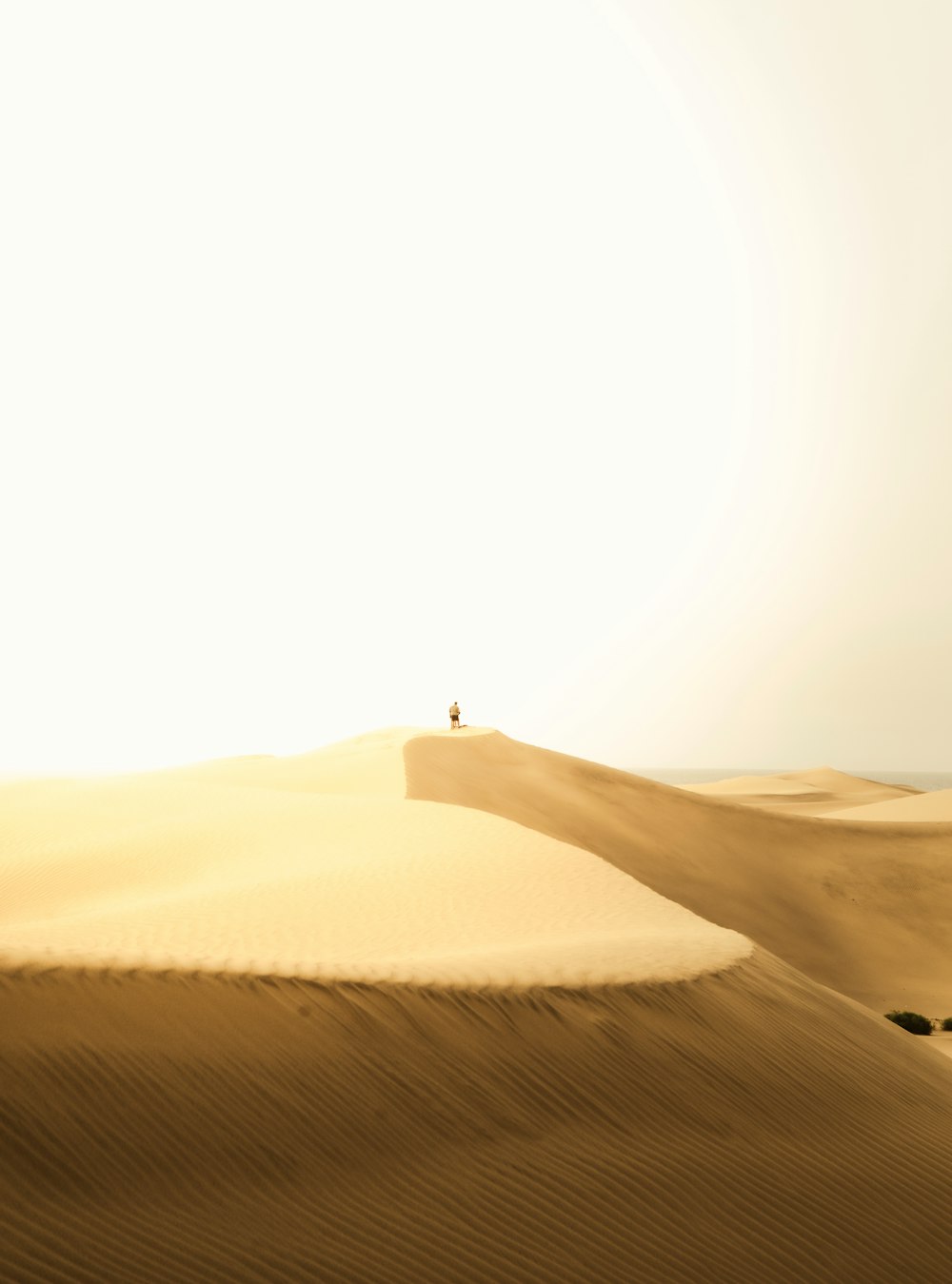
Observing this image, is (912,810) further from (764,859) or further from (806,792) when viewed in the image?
(806,792)

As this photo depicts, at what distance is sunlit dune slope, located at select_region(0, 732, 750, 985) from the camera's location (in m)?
7.76

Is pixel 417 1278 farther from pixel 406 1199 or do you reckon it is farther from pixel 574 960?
pixel 574 960

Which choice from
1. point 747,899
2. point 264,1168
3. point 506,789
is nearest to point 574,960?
point 264,1168

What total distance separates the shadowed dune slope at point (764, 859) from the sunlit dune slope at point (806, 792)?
581 inches

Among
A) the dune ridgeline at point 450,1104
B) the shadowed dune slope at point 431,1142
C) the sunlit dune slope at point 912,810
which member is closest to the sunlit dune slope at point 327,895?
the dune ridgeline at point 450,1104

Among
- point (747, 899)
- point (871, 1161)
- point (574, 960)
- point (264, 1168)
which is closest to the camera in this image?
point (264, 1168)

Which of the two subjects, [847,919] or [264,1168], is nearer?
[264,1168]

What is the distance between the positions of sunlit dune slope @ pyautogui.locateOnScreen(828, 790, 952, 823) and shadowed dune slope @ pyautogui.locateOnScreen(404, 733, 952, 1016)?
609 centimetres

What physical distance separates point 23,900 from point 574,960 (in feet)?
35.7

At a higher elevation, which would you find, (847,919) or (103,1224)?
(103,1224)

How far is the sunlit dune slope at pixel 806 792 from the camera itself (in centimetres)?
4797

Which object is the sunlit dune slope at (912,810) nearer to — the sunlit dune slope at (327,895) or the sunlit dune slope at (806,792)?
the sunlit dune slope at (806,792)

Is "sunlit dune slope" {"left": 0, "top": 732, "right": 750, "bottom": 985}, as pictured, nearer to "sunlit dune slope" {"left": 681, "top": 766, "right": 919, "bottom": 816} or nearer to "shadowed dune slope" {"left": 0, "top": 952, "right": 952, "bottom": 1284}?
"shadowed dune slope" {"left": 0, "top": 952, "right": 952, "bottom": 1284}

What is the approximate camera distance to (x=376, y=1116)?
5484 mm
